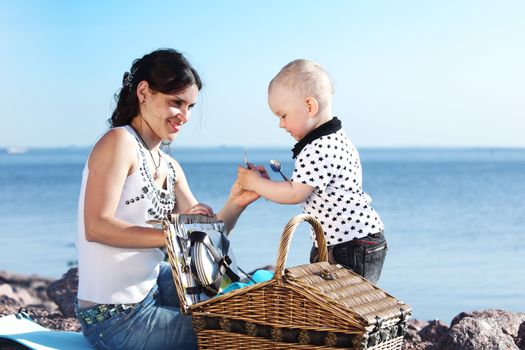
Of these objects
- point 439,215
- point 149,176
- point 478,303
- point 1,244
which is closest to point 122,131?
point 149,176

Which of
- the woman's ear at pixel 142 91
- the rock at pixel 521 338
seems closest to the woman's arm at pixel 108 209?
the woman's ear at pixel 142 91

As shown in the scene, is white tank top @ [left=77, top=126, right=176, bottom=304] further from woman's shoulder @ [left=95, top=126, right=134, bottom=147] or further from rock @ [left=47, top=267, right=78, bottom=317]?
rock @ [left=47, top=267, right=78, bottom=317]

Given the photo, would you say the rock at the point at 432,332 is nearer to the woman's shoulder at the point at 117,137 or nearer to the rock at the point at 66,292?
the rock at the point at 66,292

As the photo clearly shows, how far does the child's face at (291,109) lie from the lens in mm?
4113

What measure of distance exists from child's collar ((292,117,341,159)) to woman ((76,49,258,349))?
1.10ft

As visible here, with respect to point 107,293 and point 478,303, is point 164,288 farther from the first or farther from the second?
point 478,303

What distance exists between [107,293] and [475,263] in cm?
1020

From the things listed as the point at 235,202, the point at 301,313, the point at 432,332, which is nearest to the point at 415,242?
the point at 432,332

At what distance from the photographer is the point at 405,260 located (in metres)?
13.3

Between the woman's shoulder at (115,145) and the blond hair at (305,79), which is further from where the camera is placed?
the blond hair at (305,79)

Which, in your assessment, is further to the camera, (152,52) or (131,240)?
(152,52)

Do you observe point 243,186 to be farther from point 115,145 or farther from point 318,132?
point 115,145

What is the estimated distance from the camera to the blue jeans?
3.87 metres

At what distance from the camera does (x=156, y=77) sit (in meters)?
4.18
